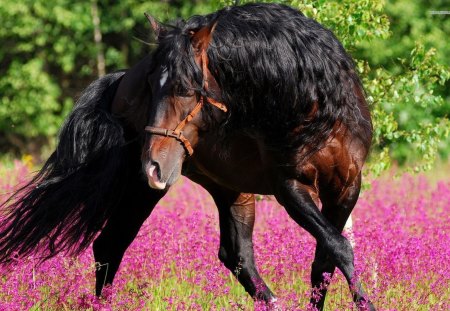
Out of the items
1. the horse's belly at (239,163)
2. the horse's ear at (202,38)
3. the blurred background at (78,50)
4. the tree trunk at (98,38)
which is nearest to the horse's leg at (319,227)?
the horse's belly at (239,163)

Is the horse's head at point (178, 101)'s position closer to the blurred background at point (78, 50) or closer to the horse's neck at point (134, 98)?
the horse's neck at point (134, 98)

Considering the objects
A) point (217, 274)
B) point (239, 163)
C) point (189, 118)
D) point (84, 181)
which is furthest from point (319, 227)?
point (84, 181)

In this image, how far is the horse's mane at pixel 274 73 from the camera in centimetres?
520

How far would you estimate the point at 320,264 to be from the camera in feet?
19.1

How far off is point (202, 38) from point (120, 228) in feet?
5.70

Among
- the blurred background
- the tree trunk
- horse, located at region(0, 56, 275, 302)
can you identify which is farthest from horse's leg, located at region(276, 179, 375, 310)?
the tree trunk

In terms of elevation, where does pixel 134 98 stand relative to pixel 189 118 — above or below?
below

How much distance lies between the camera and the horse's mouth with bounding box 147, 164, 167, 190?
4.87 m

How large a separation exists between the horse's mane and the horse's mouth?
52 cm

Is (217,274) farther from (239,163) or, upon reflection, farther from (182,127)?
(182,127)

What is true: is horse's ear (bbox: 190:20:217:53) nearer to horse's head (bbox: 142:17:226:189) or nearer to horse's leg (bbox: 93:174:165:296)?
horse's head (bbox: 142:17:226:189)

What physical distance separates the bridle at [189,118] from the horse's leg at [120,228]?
117 cm

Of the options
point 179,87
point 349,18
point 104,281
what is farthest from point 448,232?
point 179,87

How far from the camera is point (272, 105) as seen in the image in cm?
527
